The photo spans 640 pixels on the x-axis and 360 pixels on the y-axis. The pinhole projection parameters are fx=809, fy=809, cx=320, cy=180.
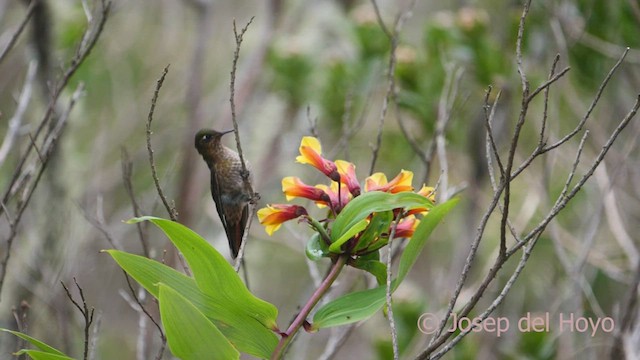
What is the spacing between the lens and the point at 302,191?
4.61 ft

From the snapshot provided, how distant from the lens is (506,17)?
411 cm

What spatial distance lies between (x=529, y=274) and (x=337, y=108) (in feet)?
5.29

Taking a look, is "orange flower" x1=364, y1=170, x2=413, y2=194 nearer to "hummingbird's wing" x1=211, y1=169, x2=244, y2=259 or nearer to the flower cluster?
the flower cluster

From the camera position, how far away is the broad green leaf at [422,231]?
129cm

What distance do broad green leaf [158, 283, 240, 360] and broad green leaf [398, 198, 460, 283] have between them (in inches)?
12.3

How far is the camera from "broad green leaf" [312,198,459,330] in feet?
4.29

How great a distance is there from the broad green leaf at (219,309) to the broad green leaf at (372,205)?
7.8 inches

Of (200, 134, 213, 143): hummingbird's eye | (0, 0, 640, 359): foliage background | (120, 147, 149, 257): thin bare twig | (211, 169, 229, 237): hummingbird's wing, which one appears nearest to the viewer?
(120, 147, 149, 257): thin bare twig

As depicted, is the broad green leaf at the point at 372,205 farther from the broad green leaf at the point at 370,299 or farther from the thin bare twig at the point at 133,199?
the thin bare twig at the point at 133,199

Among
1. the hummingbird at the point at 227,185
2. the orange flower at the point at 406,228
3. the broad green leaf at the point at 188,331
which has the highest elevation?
the hummingbird at the point at 227,185

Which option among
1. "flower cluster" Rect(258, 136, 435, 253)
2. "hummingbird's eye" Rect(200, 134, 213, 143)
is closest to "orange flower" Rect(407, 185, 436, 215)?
"flower cluster" Rect(258, 136, 435, 253)

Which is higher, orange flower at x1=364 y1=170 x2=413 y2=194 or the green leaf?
orange flower at x1=364 y1=170 x2=413 y2=194

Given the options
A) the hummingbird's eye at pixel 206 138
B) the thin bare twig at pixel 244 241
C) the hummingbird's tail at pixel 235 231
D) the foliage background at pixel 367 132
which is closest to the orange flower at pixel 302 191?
the thin bare twig at pixel 244 241

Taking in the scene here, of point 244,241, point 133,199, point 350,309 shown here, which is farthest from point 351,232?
point 133,199
